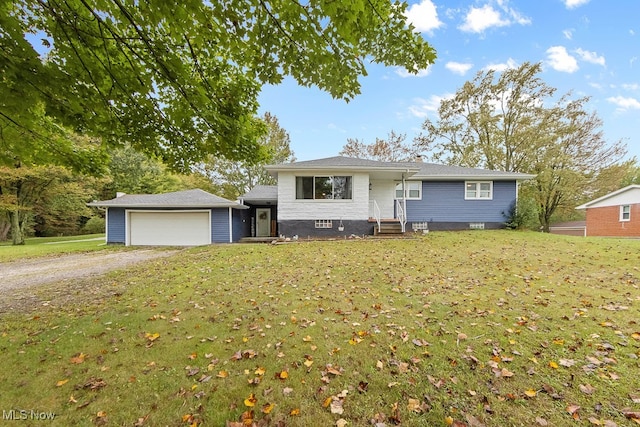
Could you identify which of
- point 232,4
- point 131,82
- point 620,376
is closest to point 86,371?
point 131,82

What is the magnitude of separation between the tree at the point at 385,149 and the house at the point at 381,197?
11552 millimetres

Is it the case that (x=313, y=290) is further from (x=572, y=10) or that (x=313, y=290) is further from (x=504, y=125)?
(x=504, y=125)

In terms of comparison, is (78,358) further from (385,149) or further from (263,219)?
(385,149)

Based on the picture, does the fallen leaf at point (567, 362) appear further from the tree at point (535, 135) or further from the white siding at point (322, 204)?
the tree at point (535, 135)

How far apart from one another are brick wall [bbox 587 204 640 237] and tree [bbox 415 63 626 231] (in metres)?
2.24

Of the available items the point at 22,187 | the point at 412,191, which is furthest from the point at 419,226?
the point at 22,187

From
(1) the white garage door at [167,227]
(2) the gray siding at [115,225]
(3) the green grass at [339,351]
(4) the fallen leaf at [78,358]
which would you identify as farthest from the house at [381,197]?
(4) the fallen leaf at [78,358]

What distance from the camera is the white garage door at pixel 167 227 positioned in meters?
16.1

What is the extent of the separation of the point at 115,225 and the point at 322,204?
12200mm

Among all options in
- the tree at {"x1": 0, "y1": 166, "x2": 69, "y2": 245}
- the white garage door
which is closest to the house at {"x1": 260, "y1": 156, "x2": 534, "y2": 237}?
the white garage door

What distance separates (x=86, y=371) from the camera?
3.09m

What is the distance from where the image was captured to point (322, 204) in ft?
47.2

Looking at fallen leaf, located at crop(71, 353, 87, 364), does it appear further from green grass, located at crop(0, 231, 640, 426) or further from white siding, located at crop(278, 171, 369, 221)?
white siding, located at crop(278, 171, 369, 221)

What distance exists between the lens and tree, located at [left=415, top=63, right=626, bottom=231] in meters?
21.8
